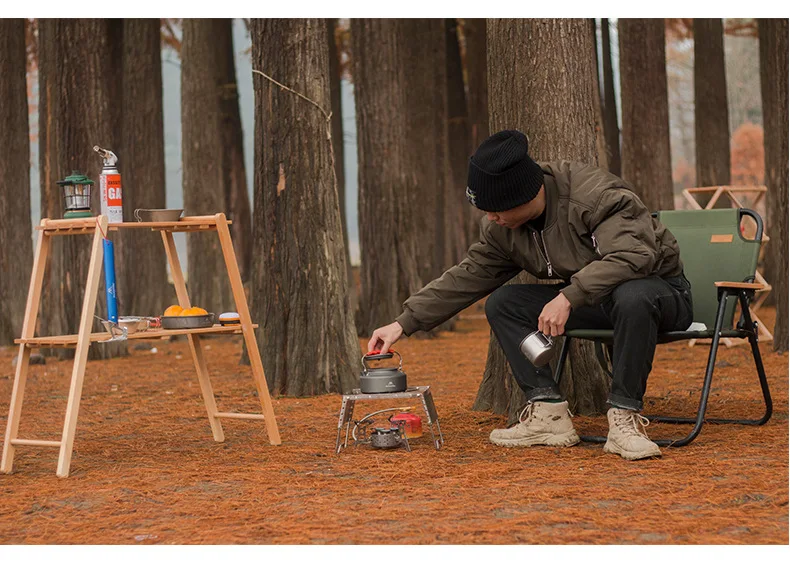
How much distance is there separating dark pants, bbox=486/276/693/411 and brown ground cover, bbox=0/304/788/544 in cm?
28

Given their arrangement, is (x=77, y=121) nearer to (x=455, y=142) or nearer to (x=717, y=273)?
(x=717, y=273)

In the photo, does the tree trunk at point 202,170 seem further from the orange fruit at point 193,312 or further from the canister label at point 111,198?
the canister label at point 111,198

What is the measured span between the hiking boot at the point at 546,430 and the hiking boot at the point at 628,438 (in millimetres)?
216

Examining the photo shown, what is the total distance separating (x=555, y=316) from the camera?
409 cm

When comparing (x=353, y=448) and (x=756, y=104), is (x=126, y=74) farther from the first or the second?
(x=756, y=104)

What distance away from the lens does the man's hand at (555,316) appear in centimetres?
409

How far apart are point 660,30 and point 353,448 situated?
29.2 feet

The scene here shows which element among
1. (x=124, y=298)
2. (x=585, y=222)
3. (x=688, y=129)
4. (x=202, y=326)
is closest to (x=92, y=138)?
(x=124, y=298)

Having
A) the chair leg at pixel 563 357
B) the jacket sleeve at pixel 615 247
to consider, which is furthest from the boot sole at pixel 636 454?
the chair leg at pixel 563 357

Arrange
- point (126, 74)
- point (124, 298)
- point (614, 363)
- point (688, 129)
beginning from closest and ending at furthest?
1. point (614, 363)
2. point (124, 298)
3. point (126, 74)
4. point (688, 129)

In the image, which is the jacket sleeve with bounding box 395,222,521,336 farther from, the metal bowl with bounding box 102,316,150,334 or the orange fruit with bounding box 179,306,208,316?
the metal bowl with bounding box 102,316,150,334

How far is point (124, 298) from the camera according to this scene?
10375mm

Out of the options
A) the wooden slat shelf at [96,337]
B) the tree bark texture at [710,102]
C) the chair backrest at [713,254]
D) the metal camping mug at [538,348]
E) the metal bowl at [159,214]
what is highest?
the tree bark texture at [710,102]

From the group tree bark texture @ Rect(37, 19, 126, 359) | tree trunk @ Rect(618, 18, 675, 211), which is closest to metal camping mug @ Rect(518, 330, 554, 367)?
tree bark texture @ Rect(37, 19, 126, 359)
